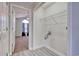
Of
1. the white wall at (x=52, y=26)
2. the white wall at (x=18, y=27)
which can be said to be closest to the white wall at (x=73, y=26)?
the white wall at (x=52, y=26)

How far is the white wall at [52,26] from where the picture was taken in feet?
10.7

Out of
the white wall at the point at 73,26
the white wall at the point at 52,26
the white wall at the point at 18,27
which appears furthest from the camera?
the white wall at the point at 18,27

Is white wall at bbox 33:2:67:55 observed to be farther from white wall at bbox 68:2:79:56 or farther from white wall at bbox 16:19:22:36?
white wall at bbox 16:19:22:36

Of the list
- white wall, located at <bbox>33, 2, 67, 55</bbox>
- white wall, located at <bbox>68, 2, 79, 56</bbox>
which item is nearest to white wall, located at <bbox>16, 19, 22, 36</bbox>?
white wall, located at <bbox>33, 2, 67, 55</bbox>

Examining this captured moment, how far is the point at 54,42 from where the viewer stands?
3.98 metres

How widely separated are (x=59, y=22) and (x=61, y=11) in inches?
13.4

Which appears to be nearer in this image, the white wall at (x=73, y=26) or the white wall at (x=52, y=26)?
the white wall at (x=73, y=26)

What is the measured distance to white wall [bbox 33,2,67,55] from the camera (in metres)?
3.27

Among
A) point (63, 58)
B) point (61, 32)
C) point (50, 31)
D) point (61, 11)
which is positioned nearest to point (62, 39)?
point (61, 32)

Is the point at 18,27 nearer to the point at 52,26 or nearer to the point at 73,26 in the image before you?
the point at 52,26

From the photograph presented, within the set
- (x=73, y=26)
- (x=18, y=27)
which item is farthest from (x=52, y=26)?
(x=18, y=27)

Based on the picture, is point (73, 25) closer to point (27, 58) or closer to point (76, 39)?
point (76, 39)

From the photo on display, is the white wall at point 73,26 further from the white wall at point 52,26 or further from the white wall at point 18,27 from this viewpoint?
the white wall at point 18,27

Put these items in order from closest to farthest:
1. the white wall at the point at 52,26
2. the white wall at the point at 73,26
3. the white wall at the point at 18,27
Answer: the white wall at the point at 73,26
the white wall at the point at 52,26
the white wall at the point at 18,27
